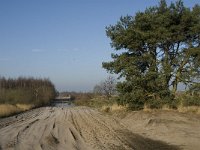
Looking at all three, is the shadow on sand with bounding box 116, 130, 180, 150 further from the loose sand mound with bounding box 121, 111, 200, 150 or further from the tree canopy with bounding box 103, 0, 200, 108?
the tree canopy with bounding box 103, 0, 200, 108

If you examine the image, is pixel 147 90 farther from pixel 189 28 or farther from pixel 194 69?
pixel 189 28

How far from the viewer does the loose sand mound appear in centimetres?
1619

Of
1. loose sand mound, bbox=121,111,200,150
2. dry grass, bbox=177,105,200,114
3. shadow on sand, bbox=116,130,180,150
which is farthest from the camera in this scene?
dry grass, bbox=177,105,200,114

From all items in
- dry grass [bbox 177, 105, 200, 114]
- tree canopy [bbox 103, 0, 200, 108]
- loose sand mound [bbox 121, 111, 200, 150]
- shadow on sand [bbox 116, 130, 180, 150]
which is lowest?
shadow on sand [bbox 116, 130, 180, 150]

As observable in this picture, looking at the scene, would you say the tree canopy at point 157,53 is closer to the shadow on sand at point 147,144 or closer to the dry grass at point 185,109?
the dry grass at point 185,109

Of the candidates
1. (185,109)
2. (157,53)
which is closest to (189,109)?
(185,109)

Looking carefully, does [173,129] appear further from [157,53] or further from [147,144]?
[157,53]

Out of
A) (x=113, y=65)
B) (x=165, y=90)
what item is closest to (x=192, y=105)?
(x=165, y=90)

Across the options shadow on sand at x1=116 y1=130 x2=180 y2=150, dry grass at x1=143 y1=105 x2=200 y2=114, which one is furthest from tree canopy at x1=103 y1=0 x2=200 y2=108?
shadow on sand at x1=116 y1=130 x2=180 y2=150

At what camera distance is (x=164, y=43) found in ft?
108

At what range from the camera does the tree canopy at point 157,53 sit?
3139 centimetres

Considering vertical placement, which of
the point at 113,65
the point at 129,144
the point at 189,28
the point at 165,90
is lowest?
the point at 129,144

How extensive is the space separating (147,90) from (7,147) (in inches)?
779

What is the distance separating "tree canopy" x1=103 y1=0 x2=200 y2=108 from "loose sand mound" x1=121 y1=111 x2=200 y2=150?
4468 millimetres
